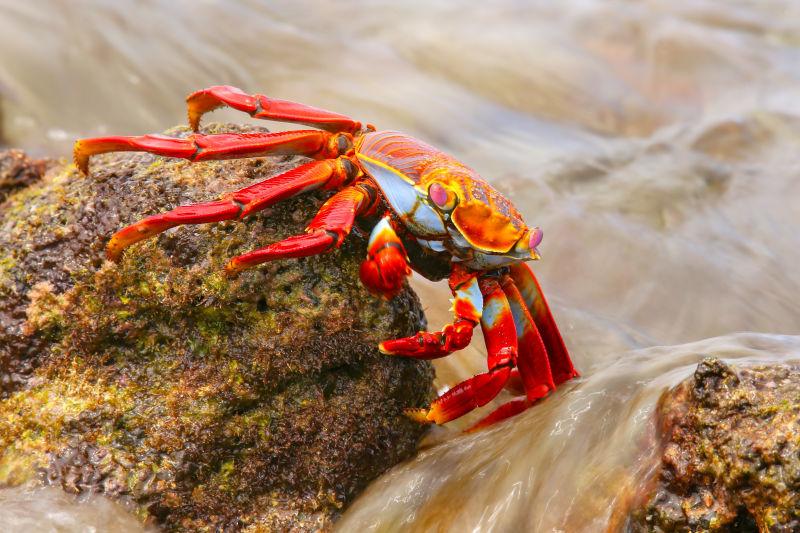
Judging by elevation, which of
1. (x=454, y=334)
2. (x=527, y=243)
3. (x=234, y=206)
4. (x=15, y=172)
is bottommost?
(x=454, y=334)

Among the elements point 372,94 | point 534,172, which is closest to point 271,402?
point 534,172

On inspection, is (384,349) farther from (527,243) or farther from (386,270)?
(527,243)

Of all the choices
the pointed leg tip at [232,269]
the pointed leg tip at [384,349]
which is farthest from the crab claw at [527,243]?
the pointed leg tip at [232,269]

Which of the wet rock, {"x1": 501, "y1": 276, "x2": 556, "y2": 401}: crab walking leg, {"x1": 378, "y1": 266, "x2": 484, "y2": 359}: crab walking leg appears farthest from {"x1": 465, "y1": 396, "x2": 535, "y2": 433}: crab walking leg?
the wet rock

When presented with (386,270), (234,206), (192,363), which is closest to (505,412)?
(386,270)

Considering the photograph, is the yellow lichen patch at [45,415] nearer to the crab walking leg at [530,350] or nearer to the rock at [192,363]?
the rock at [192,363]
